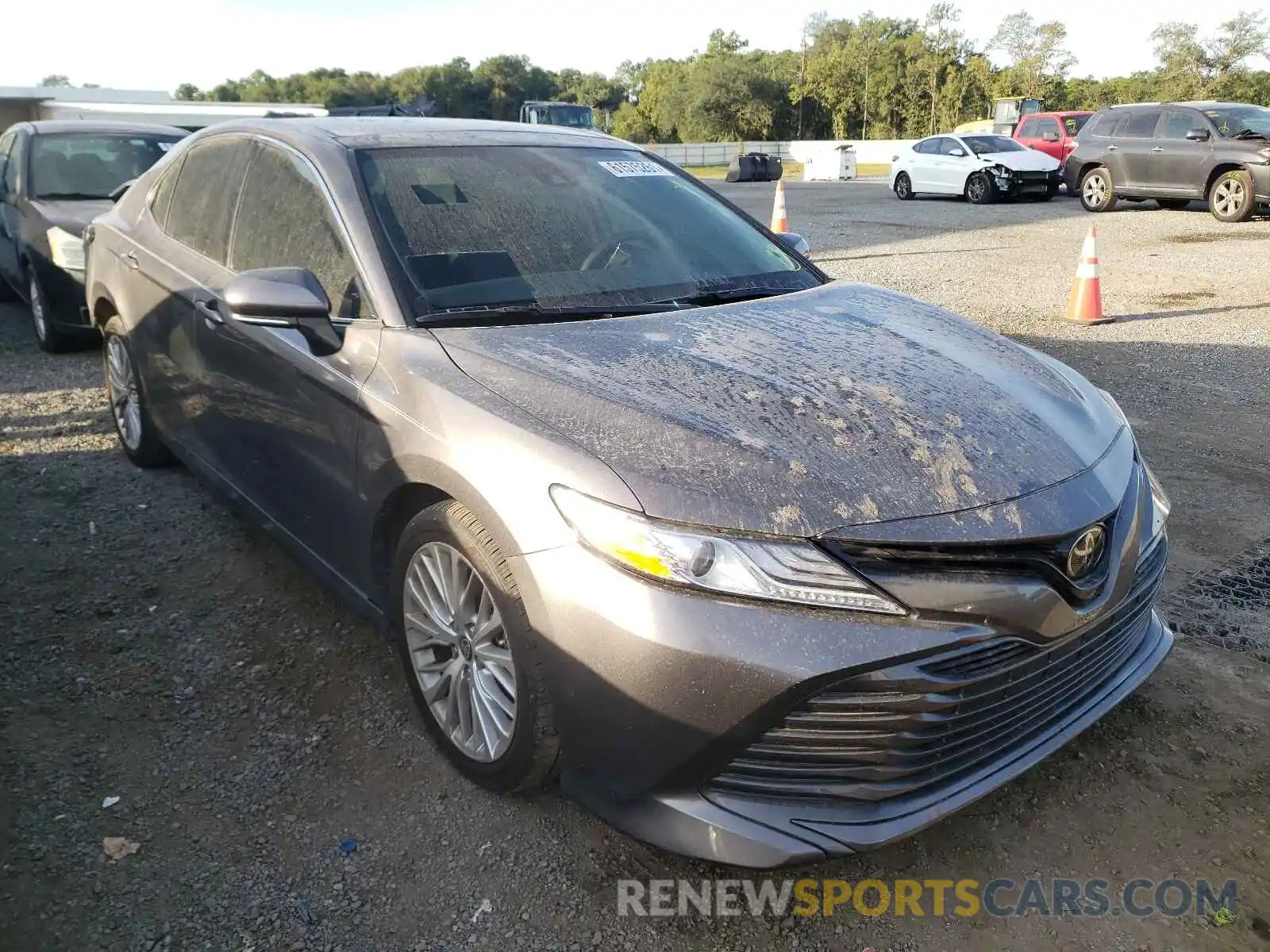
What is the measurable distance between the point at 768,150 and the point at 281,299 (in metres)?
47.3

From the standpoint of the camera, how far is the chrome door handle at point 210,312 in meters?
3.44

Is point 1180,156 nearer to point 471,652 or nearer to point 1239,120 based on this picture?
point 1239,120

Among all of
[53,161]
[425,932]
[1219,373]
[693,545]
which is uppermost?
[53,161]

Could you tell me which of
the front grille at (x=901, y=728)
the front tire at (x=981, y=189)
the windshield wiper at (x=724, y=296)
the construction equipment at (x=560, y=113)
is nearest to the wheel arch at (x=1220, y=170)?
the front tire at (x=981, y=189)

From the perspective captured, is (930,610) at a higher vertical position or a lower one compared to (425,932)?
higher

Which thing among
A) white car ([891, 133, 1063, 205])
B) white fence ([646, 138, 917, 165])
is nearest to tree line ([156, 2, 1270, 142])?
white fence ([646, 138, 917, 165])

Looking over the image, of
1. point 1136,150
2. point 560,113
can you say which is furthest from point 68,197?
point 560,113

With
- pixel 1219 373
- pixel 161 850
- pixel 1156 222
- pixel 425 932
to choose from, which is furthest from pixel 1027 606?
pixel 1156 222

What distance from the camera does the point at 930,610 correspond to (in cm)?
194

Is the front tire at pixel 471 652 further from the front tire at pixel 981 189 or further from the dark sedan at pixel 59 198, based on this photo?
the front tire at pixel 981 189

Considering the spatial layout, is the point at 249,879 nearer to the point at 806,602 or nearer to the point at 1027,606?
the point at 806,602

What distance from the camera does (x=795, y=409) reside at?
229cm

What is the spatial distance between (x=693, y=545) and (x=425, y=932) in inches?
41.4

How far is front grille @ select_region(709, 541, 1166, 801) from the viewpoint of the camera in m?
1.92
